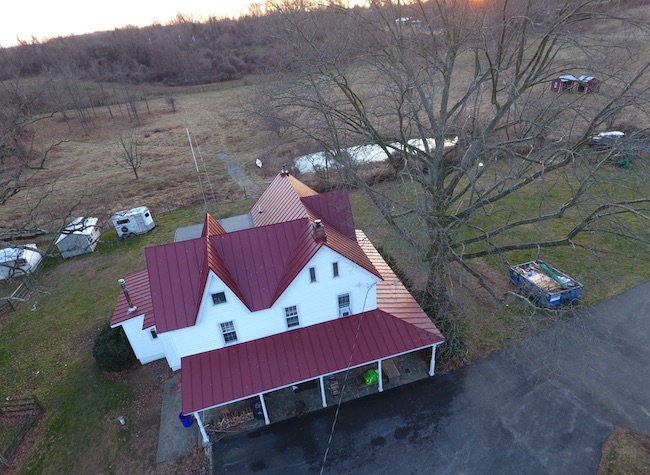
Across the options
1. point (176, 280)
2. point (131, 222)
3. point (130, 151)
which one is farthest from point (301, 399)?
point (130, 151)

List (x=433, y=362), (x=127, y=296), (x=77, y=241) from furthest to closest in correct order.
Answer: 1. (x=77, y=241)
2. (x=127, y=296)
3. (x=433, y=362)

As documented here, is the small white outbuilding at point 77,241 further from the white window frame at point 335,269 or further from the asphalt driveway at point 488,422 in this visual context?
the white window frame at point 335,269

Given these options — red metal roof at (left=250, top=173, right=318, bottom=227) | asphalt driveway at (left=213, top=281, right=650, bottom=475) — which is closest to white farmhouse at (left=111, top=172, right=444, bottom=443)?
asphalt driveway at (left=213, top=281, right=650, bottom=475)

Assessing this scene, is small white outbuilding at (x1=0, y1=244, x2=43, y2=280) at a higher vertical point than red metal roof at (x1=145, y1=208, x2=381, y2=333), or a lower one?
lower

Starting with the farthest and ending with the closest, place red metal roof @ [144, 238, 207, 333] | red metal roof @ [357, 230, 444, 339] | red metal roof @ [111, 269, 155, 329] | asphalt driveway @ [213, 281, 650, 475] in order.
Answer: red metal roof @ [111, 269, 155, 329], red metal roof @ [357, 230, 444, 339], red metal roof @ [144, 238, 207, 333], asphalt driveway @ [213, 281, 650, 475]

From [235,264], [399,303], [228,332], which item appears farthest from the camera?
[399,303]

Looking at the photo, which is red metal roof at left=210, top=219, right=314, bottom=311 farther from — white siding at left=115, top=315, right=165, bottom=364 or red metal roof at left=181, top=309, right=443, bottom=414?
white siding at left=115, top=315, right=165, bottom=364

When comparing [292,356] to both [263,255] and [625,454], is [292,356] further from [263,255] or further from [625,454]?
[625,454]
